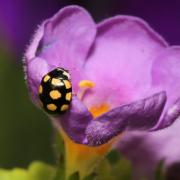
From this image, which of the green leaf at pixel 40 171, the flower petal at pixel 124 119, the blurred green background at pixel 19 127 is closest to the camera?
the flower petal at pixel 124 119

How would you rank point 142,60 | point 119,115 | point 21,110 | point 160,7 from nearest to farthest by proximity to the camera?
point 119,115 → point 142,60 → point 21,110 → point 160,7

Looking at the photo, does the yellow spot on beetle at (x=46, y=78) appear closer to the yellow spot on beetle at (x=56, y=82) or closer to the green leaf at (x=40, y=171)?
the yellow spot on beetle at (x=56, y=82)

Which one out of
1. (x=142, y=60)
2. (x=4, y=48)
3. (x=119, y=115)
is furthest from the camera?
(x=4, y=48)

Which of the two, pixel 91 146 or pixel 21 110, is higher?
pixel 91 146

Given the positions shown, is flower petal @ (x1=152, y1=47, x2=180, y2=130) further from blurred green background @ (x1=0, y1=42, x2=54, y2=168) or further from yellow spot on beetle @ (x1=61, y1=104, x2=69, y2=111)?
blurred green background @ (x1=0, y1=42, x2=54, y2=168)

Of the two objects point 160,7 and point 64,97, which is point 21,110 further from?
point 160,7

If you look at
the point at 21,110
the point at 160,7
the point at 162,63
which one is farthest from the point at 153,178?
the point at 160,7

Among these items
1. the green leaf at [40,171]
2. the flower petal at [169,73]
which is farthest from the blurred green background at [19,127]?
the flower petal at [169,73]

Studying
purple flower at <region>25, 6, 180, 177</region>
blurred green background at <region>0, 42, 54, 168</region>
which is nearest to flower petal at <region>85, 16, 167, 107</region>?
purple flower at <region>25, 6, 180, 177</region>
